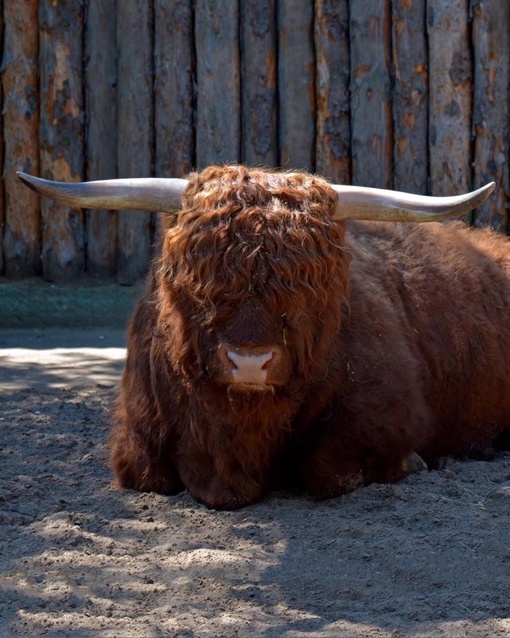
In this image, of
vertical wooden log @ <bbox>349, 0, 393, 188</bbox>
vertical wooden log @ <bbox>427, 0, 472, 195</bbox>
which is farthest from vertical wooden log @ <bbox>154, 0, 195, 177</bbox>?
vertical wooden log @ <bbox>427, 0, 472, 195</bbox>

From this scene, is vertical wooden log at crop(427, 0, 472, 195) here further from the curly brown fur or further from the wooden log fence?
the curly brown fur

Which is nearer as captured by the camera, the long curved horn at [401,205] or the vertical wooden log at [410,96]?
the long curved horn at [401,205]

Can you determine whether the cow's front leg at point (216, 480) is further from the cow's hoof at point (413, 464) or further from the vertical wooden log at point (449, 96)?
the vertical wooden log at point (449, 96)

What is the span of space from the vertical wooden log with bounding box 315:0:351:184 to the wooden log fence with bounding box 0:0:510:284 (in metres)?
0.01

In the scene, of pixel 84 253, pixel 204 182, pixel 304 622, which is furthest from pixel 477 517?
pixel 84 253

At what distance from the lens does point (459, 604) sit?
421 centimetres

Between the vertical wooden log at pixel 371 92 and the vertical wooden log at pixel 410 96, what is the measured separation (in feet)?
0.22

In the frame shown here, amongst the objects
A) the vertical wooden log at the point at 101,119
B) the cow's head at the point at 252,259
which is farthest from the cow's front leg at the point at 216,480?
the vertical wooden log at the point at 101,119

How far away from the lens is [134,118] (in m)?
9.91

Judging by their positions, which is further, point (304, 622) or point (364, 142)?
point (364, 142)

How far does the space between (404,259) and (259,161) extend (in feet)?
11.2

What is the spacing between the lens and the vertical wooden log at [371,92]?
31.4 feet

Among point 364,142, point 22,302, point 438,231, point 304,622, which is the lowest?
point 304,622

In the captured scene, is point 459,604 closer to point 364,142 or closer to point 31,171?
point 364,142
